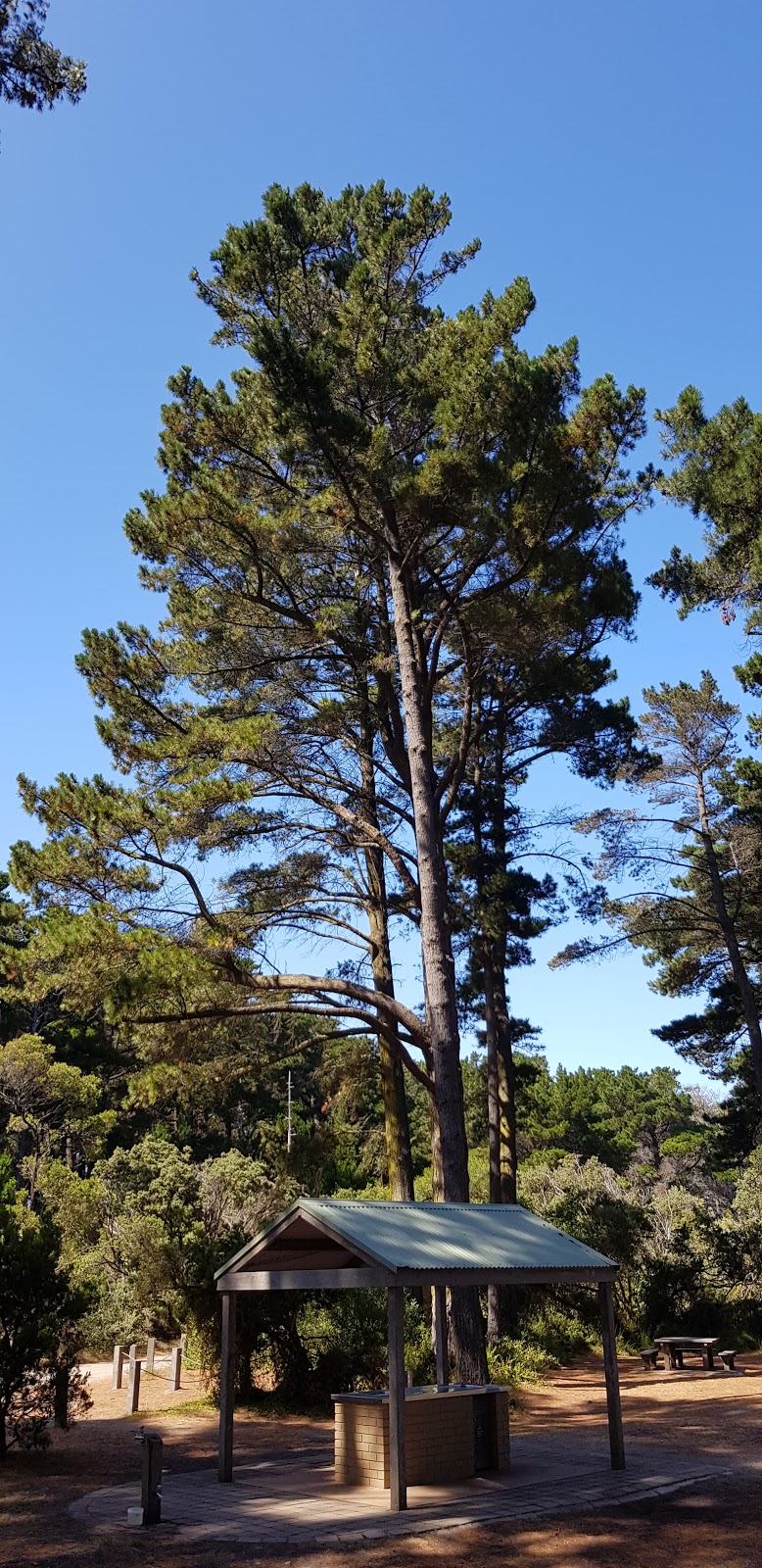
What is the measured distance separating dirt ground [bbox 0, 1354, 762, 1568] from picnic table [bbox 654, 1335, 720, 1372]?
2.23 m

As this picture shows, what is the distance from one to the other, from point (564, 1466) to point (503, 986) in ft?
34.0

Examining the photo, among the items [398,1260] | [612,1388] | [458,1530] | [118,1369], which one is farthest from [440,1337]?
[118,1369]

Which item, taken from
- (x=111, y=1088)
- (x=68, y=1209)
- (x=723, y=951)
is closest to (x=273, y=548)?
(x=723, y=951)

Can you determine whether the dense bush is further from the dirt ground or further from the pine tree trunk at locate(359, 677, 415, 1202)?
the pine tree trunk at locate(359, 677, 415, 1202)

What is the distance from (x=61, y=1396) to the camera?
10.5 meters

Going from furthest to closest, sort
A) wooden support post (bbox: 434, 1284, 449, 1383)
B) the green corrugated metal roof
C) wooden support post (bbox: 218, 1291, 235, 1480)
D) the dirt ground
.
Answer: wooden support post (bbox: 434, 1284, 449, 1383) → wooden support post (bbox: 218, 1291, 235, 1480) → the green corrugated metal roof → the dirt ground

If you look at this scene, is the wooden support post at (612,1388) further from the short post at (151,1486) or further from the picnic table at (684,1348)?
the picnic table at (684,1348)

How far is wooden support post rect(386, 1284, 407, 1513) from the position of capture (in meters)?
7.89

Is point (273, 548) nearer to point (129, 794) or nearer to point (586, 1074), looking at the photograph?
point (129, 794)

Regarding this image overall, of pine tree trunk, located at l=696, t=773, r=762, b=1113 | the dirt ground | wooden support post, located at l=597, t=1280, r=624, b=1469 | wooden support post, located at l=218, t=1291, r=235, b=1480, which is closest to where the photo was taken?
the dirt ground

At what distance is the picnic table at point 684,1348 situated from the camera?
16.9 metres

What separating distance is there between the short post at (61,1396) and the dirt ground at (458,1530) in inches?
14.8

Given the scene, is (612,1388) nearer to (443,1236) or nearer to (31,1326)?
(443,1236)

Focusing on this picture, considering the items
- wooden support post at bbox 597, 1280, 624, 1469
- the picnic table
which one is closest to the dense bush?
wooden support post at bbox 597, 1280, 624, 1469
